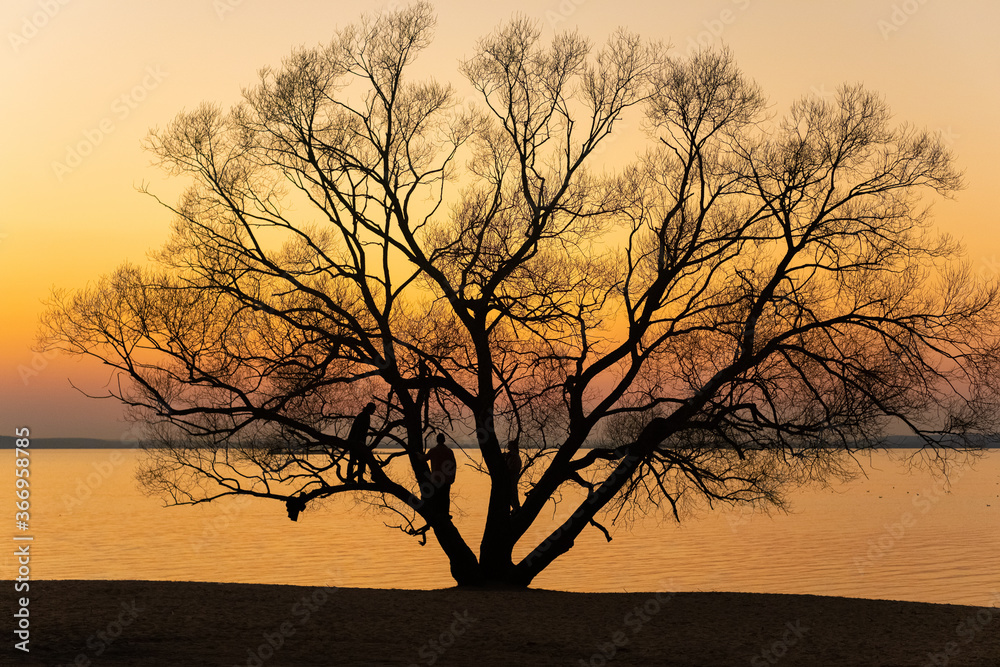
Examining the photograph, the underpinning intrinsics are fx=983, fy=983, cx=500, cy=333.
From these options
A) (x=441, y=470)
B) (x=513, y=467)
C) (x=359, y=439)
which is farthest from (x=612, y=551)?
(x=359, y=439)

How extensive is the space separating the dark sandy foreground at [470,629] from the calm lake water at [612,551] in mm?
6995

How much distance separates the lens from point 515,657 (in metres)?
12.0

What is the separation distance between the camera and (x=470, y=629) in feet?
43.5

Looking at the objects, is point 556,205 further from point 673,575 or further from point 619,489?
point 673,575

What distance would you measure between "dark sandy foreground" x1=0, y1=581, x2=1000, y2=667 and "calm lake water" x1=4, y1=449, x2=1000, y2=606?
7.00 m

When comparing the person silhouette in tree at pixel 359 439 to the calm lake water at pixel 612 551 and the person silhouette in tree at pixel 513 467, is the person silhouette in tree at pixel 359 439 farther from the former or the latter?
the calm lake water at pixel 612 551

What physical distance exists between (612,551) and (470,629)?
3183 centimetres

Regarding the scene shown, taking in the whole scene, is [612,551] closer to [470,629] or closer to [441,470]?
[441,470]

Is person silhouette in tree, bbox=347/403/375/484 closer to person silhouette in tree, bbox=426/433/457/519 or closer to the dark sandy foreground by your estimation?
person silhouette in tree, bbox=426/433/457/519

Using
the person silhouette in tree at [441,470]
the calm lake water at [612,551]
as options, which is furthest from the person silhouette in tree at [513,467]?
the calm lake water at [612,551]

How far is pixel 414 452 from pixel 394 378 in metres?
1.77

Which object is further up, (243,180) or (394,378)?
(243,180)

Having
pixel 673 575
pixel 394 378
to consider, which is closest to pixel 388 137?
pixel 394 378

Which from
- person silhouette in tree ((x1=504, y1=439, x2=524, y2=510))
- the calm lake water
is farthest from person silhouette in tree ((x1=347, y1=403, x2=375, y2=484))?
the calm lake water
